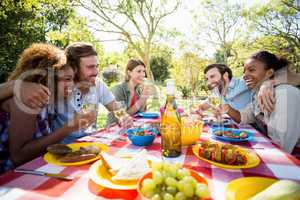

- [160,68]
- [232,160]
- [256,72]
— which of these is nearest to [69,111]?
[232,160]

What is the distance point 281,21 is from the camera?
11766 millimetres

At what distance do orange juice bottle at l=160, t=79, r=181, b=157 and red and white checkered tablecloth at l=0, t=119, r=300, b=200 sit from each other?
45 millimetres

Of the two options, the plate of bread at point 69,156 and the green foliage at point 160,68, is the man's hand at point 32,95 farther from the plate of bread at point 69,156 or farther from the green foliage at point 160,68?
the green foliage at point 160,68

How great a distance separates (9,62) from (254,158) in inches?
463

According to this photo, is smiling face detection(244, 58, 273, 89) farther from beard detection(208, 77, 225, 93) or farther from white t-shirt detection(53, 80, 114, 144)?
white t-shirt detection(53, 80, 114, 144)

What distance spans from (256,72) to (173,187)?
182 cm

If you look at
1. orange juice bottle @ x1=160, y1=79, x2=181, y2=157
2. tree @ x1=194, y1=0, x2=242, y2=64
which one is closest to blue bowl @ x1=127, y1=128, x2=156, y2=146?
orange juice bottle @ x1=160, y1=79, x2=181, y2=157

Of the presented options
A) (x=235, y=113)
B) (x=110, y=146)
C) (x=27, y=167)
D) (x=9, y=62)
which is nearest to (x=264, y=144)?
(x=235, y=113)

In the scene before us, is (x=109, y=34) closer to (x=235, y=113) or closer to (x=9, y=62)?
(x=9, y=62)

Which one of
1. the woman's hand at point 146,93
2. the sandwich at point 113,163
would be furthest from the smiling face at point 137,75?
→ the sandwich at point 113,163

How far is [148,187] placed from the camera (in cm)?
62

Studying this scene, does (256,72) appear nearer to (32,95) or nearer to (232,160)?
(232,160)

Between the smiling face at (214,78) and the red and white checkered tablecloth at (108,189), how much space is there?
1.87 m

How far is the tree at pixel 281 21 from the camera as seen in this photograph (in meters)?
11.1
